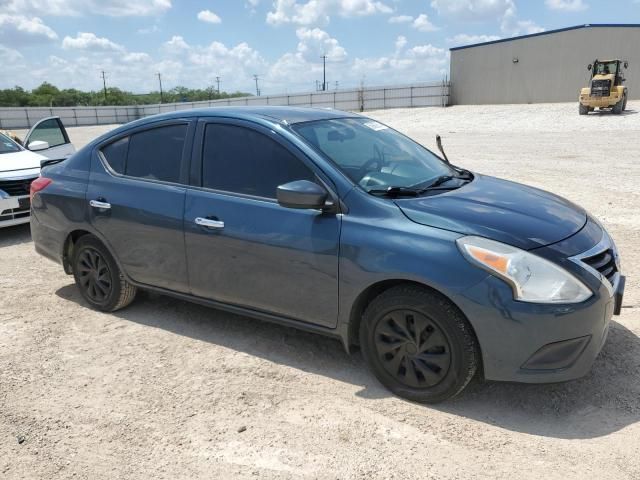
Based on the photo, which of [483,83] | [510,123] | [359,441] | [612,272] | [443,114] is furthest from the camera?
[483,83]

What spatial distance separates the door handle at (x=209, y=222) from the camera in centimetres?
370

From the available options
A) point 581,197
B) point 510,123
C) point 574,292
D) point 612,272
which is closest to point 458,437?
point 574,292

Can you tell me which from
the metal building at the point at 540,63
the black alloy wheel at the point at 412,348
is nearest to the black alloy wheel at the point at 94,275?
the black alloy wheel at the point at 412,348

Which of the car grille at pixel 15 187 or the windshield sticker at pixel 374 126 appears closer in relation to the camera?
the windshield sticker at pixel 374 126

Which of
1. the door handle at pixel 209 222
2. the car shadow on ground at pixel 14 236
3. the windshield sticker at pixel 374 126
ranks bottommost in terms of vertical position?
the car shadow on ground at pixel 14 236

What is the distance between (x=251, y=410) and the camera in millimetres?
3195

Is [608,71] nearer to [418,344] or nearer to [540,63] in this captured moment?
[540,63]

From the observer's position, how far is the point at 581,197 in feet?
28.0

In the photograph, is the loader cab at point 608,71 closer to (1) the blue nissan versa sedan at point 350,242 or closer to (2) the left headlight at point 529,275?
(1) the blue nissan versa sedan at point 350,242

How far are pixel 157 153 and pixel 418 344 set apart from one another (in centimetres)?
250

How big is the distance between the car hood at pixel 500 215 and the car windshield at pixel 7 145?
292 inches

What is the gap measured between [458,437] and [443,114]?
3449 centimetres

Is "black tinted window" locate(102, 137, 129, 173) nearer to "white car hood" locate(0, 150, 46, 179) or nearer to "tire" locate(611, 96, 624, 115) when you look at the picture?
"white car hood" locate(0, 150, 46, 179)

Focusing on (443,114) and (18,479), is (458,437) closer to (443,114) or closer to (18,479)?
(18,479)
